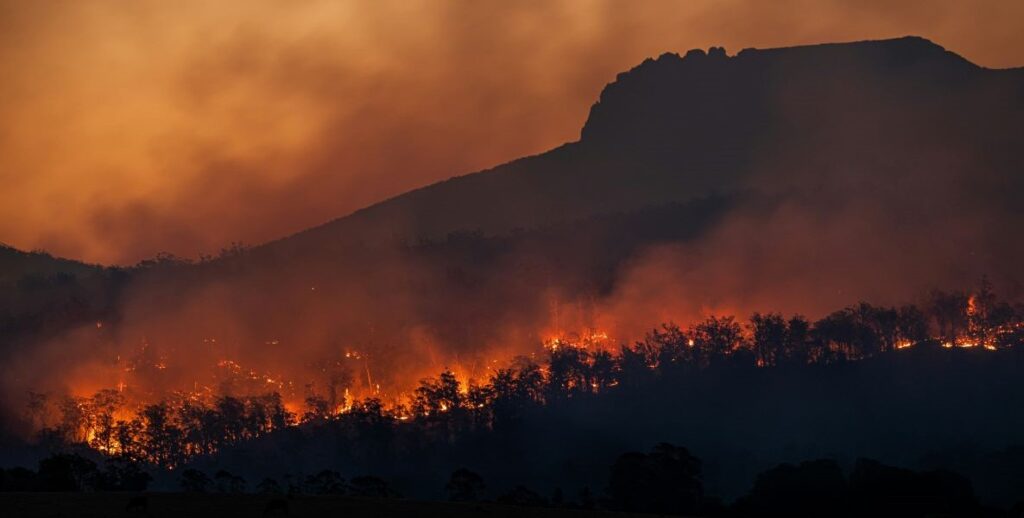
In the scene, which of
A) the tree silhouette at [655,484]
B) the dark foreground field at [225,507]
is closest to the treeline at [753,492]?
the tree silhouette at [655,484]

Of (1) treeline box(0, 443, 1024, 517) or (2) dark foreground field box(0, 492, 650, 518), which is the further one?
(1) treeline box(0, 443, 1024, 517)

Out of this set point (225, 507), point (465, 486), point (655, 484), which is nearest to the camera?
point (225, 507)

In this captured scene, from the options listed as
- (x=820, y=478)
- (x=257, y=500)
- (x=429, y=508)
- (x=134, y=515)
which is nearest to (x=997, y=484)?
(x=820, y=478)

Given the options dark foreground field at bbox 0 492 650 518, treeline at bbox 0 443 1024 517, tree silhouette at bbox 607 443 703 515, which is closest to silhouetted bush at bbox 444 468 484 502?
treeline at bbox 0 443 1024 517

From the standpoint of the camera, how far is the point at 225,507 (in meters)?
92.0

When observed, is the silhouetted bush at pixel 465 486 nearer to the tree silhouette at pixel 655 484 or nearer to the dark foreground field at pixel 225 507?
the tree silhouette at pixel 655 484

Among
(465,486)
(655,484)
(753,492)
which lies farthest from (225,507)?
(753,492)

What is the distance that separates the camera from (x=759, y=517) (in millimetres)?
138500

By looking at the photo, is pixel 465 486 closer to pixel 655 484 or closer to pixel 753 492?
pixel 655 484

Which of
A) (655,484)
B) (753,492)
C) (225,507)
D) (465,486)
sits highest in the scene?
(225,507)

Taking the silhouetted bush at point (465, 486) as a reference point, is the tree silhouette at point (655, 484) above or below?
below

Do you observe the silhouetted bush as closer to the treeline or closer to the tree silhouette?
the treeline

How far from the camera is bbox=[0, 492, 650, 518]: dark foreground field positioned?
87750 mm

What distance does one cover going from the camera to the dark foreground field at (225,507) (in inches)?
3455
